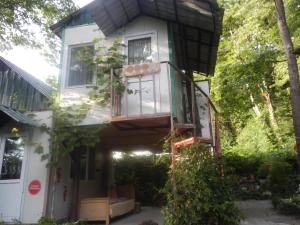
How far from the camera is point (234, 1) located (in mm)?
19984

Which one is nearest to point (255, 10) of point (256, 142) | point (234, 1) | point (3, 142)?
point (234, 1)

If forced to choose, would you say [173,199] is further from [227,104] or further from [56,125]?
[227,104]

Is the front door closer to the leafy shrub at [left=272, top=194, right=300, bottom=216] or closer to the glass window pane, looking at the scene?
the glass window pane

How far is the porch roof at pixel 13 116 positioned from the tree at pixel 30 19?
8609 millimetres

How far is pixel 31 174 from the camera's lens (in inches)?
348

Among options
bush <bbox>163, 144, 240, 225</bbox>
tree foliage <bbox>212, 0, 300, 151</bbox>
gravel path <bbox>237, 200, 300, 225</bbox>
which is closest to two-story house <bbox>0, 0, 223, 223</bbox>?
bush <bbox>163, 144, 240, 225</bbox>

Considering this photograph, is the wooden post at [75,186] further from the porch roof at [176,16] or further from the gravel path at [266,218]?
the gravel path at [266,218]

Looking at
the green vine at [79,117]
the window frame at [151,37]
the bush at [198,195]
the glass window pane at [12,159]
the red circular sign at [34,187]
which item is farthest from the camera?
the glass window pane at [12,159]

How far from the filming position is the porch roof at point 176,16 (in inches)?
322

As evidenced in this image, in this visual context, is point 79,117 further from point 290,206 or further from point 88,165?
point 290,206

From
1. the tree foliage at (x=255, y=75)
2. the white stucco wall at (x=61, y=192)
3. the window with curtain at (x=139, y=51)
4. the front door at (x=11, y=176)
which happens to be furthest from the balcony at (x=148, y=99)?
the tree foliage at (x=255, y=75)

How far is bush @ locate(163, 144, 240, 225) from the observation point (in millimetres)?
6062

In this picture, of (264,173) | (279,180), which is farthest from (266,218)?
(264,173)

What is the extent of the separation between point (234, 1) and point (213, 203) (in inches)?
680
